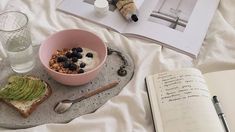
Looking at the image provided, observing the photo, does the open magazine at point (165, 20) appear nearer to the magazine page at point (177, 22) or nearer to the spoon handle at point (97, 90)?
the magazine page at point (177, 22)

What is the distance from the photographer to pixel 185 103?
65cm

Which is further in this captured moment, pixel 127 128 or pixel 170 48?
pixel 170 48

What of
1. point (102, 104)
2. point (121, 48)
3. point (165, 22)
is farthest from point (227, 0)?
point (102, 104)

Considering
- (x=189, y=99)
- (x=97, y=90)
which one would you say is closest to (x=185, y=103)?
(x=189, y=99)

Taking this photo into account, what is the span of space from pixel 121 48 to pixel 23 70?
0.21 m

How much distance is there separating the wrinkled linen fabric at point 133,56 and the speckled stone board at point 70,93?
13mm

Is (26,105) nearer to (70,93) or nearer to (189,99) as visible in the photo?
(70,93)

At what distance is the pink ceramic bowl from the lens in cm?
69

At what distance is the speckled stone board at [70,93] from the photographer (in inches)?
25.8

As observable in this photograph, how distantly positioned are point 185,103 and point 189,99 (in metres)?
0.01

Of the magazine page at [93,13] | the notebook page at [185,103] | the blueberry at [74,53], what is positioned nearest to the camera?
the notebook page at [185,103]

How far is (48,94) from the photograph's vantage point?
69cm

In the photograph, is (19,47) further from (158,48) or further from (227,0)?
(227,0)

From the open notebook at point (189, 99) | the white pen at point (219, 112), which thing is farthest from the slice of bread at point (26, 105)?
the white pen at point (219, 112)
